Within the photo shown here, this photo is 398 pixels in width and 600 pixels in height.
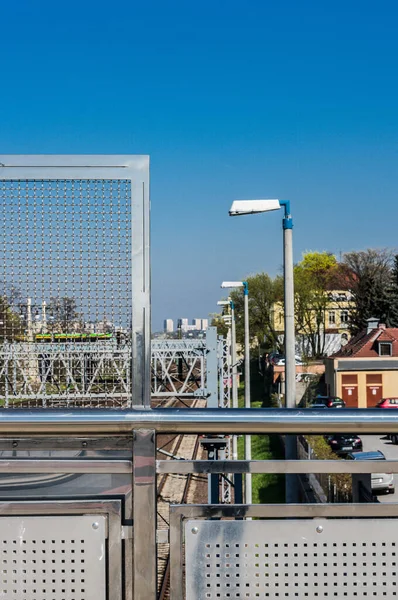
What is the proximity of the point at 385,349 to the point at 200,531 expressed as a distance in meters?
39.9

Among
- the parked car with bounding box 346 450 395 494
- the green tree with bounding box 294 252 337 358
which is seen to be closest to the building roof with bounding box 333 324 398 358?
the green tree with bounding box 294 252 337 358

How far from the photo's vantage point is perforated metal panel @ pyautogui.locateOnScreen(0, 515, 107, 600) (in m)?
2.63

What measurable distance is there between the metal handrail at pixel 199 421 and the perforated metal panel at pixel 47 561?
0.35 m

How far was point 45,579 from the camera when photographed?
2.63m

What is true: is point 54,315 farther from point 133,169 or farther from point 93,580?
point 93,580

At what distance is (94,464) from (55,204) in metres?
1.14

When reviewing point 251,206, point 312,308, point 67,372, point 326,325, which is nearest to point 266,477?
point 251,206

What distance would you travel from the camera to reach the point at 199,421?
8.73 ft

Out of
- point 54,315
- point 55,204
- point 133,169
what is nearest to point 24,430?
point 54,315

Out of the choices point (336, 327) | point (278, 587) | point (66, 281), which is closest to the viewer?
point (278, 587)

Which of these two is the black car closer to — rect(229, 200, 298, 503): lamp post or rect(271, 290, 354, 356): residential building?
rect(229, 200, 298, 503): lamp post

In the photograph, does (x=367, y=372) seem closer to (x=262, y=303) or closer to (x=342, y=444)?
(x=262, y=303)

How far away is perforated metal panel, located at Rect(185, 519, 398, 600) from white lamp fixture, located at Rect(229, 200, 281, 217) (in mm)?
9687

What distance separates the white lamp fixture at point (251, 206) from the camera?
12000 millimetres
